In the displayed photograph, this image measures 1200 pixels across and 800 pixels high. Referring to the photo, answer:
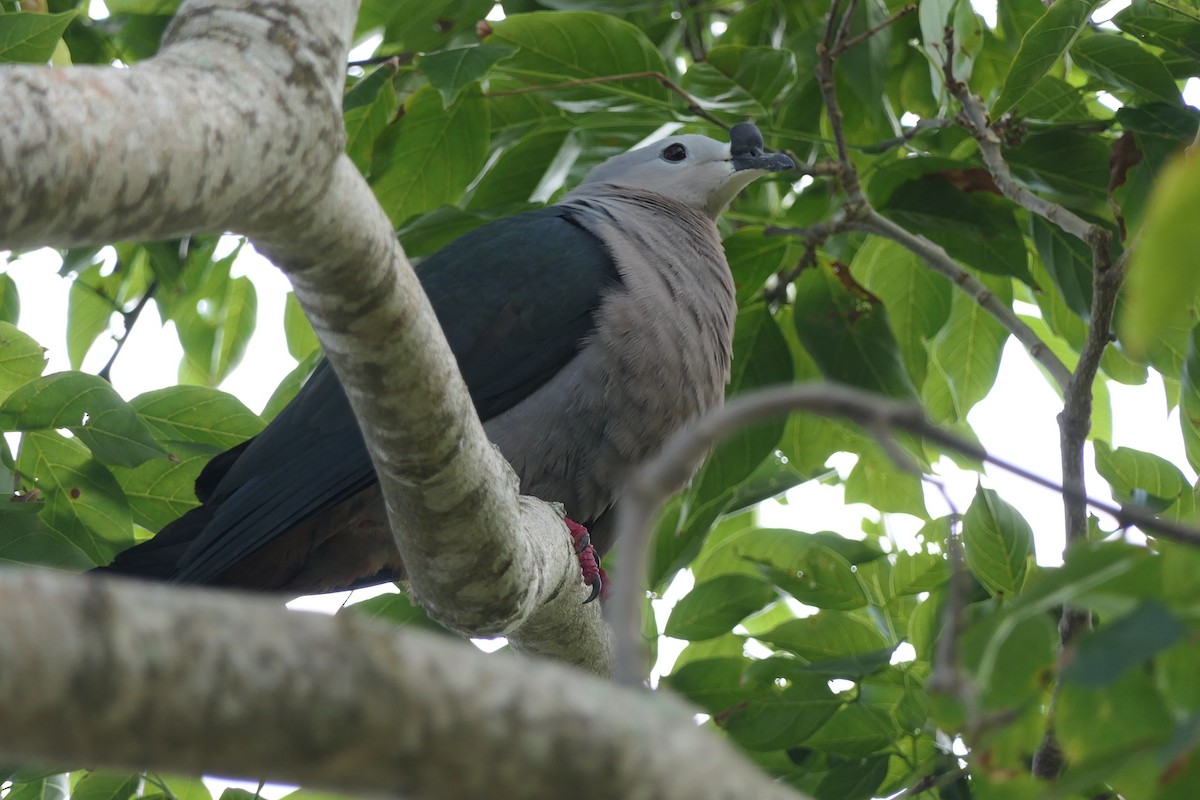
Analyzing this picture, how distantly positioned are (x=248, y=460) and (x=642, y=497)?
187 cm

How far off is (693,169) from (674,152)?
0.11 meters

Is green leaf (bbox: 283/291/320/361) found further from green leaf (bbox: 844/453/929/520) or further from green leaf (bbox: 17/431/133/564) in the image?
green leaf (bbox: 844/453/929/520)

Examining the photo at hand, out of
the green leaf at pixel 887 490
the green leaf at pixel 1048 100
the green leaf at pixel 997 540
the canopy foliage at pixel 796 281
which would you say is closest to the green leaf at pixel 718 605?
the canopy foliage at pixel 796 281

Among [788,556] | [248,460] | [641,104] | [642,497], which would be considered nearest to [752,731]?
[788,556]

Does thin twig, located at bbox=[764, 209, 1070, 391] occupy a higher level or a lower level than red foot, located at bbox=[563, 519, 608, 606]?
higher

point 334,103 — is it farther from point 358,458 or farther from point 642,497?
point 358,458

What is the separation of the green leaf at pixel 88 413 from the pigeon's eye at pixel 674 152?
5.68ft

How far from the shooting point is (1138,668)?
89 cm

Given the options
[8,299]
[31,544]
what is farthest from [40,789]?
[8,299]

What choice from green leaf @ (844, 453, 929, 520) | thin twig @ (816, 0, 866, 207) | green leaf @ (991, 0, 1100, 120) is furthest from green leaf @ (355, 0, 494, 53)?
green leaf @ (844, 453, 929, 520)

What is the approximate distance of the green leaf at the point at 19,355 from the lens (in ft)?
7.42

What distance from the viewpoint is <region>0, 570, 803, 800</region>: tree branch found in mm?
606

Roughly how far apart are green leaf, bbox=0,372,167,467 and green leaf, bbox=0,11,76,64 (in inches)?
20.8

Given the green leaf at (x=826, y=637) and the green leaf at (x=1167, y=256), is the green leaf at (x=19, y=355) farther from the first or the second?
the green leaf at (x=1167, y=256)
